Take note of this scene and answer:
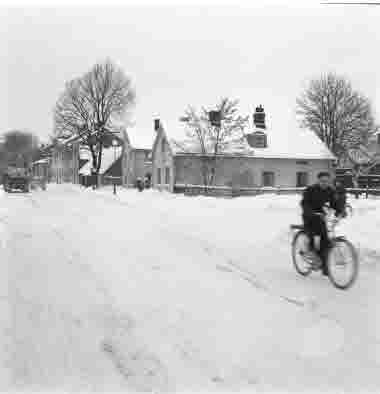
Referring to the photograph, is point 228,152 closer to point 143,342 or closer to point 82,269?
point 82,269

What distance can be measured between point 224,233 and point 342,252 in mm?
5523

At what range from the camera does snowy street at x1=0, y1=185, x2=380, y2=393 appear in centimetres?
344

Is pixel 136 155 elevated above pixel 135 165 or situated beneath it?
elevated above

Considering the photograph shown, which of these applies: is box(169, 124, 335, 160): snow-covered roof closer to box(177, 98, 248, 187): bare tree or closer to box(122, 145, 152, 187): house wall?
box(177, 98, 248, 187): bare tree

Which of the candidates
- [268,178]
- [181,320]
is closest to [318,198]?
[181,320]

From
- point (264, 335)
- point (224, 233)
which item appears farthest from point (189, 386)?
point (224, 233)

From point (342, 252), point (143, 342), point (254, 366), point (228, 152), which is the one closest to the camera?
point (254, 366)

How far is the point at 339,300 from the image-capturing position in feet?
17.9

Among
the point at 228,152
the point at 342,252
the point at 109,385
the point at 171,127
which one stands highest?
the point at 171,127

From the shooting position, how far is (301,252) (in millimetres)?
6918

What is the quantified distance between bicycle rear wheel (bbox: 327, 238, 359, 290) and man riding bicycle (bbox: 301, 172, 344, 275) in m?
0.13

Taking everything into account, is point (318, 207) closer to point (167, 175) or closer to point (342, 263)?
point (342, 263)

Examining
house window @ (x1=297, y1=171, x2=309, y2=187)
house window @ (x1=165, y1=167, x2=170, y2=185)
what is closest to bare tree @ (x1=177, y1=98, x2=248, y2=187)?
house window @ (x1=297, y1=171, x2=309, y2=187)

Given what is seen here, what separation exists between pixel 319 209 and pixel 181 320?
9.97ft
